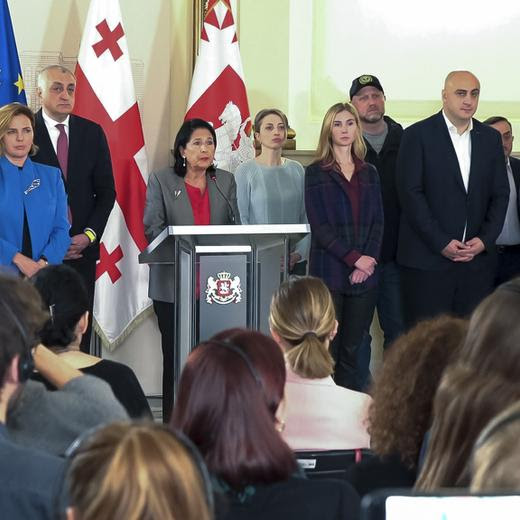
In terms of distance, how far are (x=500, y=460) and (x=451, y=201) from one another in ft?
15.6

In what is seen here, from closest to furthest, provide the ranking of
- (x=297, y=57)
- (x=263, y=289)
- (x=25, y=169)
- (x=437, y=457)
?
(x=437, y=457), (x=263, y=289), (x=25, y=169), (x=297, y=57)

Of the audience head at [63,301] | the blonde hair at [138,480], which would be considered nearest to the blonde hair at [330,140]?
the audience head at [63,301]

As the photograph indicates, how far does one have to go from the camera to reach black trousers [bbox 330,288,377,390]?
226 inches

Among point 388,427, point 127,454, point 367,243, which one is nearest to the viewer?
point 127,454

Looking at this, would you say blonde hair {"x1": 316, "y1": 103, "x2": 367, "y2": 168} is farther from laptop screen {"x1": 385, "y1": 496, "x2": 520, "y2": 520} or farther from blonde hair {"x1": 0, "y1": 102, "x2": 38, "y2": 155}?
laptop screen {"x1": 385, "y1": 496, "x2": 520, "y2": 520}

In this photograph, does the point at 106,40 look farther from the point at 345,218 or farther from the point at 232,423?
the point at 232,423

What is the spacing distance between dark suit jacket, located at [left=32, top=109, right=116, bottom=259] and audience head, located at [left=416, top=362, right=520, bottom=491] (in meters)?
4.11

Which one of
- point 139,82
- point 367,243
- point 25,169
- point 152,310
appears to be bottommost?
point 152,310

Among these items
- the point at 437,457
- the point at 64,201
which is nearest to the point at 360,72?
the point at 64,201

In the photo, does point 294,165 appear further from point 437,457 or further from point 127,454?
point 127,454

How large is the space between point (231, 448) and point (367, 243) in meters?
3.99

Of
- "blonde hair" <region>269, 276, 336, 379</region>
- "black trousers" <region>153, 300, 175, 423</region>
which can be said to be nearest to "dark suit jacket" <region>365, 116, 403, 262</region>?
"black trousers" <region>153, 300, 175, 423</region>

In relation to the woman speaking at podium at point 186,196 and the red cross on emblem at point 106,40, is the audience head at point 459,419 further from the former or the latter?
the red cross on emblem at point 106,40

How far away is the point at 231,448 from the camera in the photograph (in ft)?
5.85
